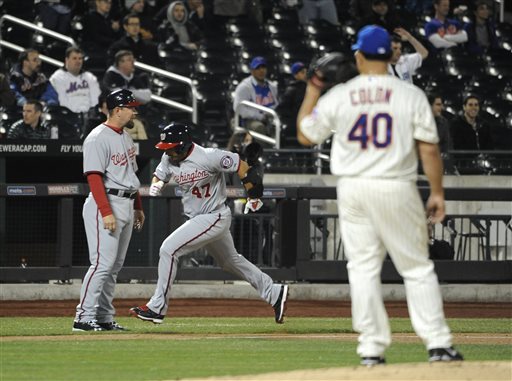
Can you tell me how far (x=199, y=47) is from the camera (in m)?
20.1

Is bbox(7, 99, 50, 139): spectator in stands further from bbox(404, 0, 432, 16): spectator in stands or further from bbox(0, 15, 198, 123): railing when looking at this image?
bbox(404, 0, 432, 16): spectator in stands

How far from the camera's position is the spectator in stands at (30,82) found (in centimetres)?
1700

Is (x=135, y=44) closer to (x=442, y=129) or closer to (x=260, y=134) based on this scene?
(x=260, y=134)

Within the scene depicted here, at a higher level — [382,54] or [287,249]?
[382,54]

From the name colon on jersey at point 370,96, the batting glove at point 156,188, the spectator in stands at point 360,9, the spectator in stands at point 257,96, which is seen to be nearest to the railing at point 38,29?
the spectator in stands at point 257,96

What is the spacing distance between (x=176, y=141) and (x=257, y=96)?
22.9 ft

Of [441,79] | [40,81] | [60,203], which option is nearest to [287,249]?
[60,203]

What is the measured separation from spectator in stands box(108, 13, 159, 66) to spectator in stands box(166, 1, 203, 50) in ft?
2.28

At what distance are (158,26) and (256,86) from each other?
10.0ft

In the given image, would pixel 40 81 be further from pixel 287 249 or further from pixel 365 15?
pixel 365 15

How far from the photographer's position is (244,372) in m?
8.18

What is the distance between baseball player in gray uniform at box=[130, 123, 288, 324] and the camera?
37.1ft

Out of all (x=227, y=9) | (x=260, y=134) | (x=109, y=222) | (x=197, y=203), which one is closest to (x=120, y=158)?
(x=109, y=222)

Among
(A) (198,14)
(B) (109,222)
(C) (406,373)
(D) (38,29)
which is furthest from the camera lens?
(A) (198,14)
